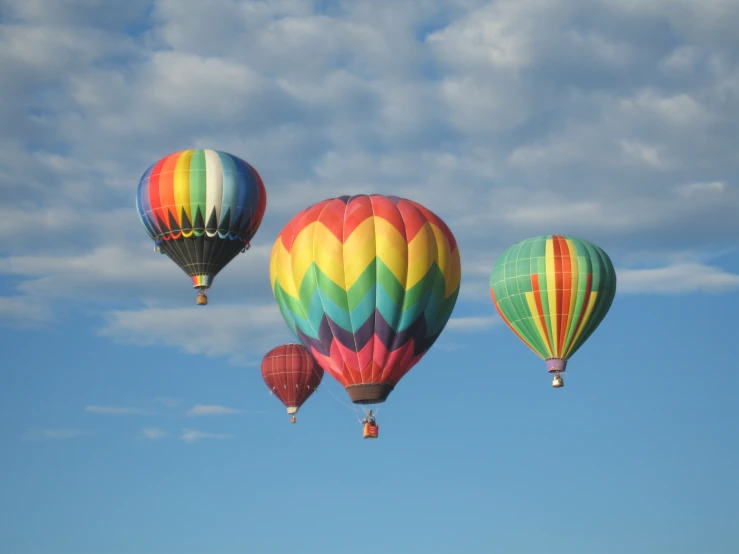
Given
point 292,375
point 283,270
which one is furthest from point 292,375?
point 283,270

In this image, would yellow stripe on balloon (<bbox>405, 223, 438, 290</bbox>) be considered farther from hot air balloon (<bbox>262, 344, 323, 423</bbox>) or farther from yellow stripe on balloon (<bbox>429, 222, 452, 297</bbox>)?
hot air balloon (<bbox>262, 344, 323, 423</bbox>)

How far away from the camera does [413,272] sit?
50562mm

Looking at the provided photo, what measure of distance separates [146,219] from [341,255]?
32.3 feet

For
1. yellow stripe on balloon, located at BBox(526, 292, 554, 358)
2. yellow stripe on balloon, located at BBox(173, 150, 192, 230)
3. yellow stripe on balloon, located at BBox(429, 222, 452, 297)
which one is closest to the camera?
yellow stripe on balloon, located at BBox(429, 222, 452, 297)

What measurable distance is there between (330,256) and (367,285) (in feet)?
4.69

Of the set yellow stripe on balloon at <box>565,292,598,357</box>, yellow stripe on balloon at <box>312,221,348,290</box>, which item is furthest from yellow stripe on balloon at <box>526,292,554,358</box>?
yellow stripe on balloon at <box>312,221,348,290</box>

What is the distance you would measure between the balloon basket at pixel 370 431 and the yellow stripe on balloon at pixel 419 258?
4.42 meters

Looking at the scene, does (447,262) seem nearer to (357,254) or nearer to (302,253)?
(357,254)

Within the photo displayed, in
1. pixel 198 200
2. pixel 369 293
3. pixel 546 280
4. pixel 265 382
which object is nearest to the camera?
pixel 369 293

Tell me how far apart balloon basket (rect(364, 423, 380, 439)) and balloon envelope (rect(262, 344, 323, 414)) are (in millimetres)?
16222

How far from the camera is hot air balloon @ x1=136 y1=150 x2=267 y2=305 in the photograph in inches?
2232

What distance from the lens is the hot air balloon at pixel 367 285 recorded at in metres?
50.3

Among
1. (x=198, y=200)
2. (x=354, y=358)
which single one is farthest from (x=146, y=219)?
(x=354, y=358)

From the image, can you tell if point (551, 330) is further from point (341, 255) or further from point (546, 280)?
point (341, 255)
